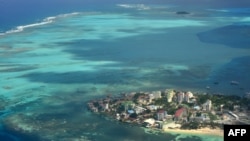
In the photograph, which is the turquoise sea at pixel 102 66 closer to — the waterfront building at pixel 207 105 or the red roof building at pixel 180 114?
the red roof building at pixel 180 114

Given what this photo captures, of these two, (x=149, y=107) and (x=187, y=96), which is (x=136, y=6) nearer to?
(x=187, y=96)

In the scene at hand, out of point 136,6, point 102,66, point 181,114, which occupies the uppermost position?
point 136,6

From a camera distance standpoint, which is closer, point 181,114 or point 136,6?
point 181,114

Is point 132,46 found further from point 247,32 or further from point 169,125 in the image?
point 169,125

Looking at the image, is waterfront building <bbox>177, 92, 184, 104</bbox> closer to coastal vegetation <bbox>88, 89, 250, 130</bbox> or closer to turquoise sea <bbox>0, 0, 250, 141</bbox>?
coastal vegetation <bbox>88, 89, 250, 130</bbox>

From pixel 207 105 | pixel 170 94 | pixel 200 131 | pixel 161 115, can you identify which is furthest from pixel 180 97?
pixel 200 131

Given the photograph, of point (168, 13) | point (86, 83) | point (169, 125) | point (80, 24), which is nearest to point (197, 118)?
point (169, 125)
